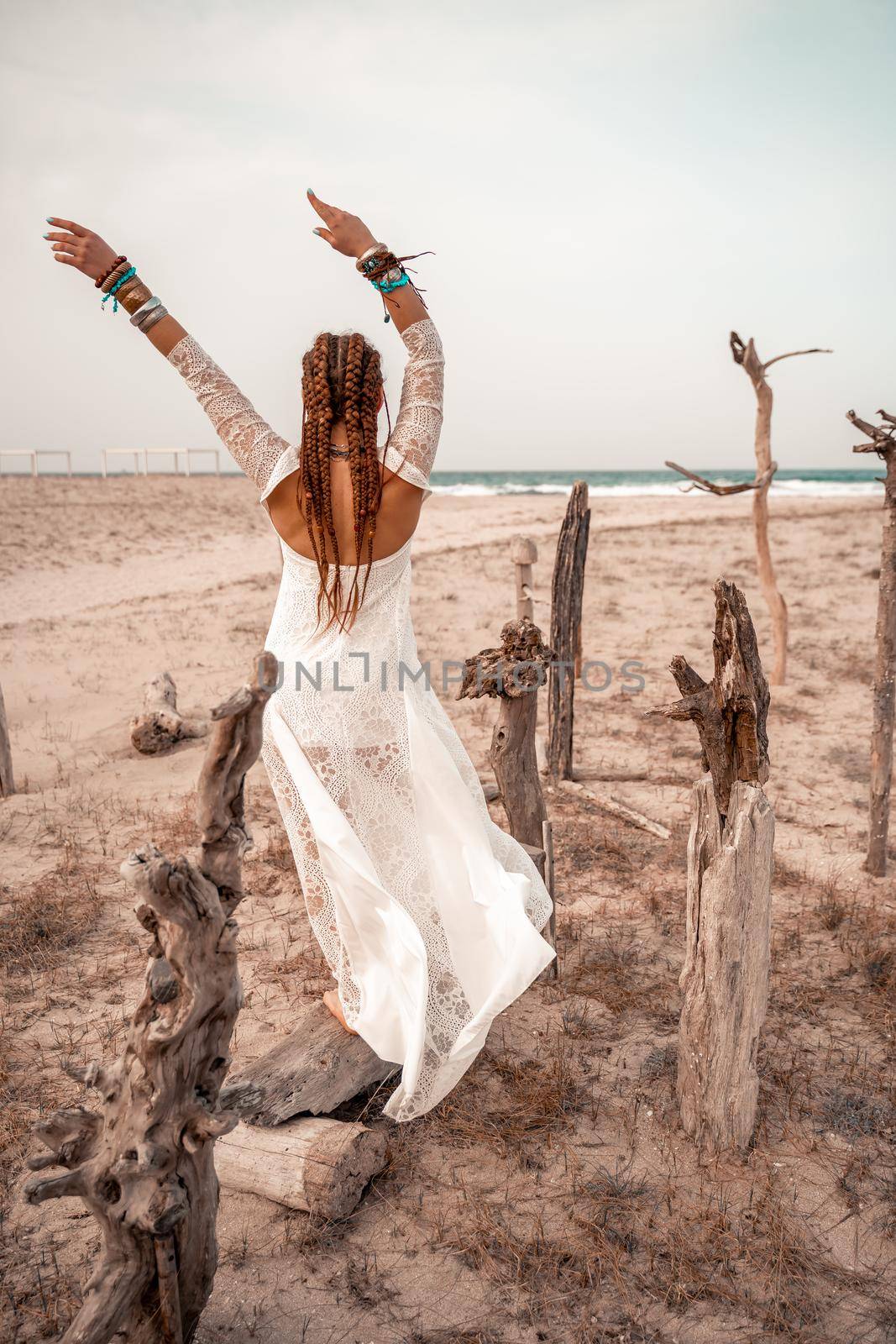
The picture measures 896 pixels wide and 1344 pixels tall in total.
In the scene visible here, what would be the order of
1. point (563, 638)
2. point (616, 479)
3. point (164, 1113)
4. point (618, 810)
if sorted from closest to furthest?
point (164, 1113), point (618, 810), point (563, 638), point (616, 479)

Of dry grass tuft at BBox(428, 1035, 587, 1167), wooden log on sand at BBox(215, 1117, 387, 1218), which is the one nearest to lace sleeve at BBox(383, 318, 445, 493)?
wooden log on sand at BBox(215, 1117, 387, 1218)

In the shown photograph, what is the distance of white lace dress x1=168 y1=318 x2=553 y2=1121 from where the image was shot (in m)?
2.79

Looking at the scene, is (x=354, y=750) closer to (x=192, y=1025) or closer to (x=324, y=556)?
(x=324, y=556)

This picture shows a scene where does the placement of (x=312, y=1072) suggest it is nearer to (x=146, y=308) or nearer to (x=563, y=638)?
(x=146, y=308)

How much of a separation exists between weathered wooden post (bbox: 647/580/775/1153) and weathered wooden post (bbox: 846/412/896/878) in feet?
8.52

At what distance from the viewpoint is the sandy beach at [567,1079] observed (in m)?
2.42

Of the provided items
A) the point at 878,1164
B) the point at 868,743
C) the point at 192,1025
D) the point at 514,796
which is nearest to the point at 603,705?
the point at 868,743

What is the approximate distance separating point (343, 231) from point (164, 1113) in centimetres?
252

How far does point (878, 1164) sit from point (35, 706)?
8.35 m

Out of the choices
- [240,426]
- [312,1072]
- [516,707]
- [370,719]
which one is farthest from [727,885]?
[240,426]

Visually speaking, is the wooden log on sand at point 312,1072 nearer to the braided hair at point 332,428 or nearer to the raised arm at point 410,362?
the braided hair at point 332,428

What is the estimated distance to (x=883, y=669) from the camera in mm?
5156

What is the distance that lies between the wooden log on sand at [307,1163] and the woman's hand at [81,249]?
108 inches

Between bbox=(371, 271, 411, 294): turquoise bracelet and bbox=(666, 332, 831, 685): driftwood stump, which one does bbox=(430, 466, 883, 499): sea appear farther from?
bbox=(371, 271, 411, 294): turquoise bracelet
